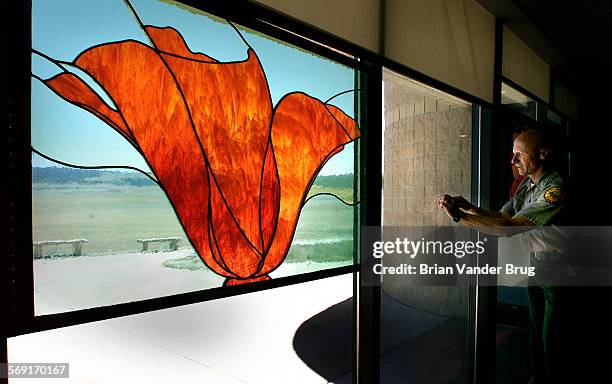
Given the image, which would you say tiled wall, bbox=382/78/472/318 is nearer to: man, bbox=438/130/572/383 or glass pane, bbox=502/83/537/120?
glass pane, bbox=502/83/537/120

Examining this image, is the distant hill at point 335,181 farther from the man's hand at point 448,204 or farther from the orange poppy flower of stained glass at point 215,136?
the man's hand at point 448,204

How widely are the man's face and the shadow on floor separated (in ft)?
4.50

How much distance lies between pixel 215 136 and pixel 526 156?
66.1 inches

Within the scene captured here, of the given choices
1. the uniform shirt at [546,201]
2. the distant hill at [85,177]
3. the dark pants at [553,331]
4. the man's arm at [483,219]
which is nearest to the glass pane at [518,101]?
the uniform shirt at [546,201]

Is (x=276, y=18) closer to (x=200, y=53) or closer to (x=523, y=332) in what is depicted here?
(x=200, y=53)

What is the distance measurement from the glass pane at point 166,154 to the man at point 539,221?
3.13 ft

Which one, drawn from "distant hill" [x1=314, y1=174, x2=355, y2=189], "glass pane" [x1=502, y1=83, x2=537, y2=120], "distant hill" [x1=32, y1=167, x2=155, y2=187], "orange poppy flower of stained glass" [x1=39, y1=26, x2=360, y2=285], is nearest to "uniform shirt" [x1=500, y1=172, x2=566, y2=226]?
"distant hill" [x1=314, y1=174, x2=355, y2=189]

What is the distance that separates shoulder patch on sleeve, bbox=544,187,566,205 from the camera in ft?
6.17

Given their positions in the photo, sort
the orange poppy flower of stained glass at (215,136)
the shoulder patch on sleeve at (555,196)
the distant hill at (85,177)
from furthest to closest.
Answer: the shoulder patch on sleeve at (555,196), the orange poppy flower of stained glass at (215,136), the distant hill at (85,177)

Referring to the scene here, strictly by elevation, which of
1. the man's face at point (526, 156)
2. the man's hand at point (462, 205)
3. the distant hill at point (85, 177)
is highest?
the man's face at point (526, 156)

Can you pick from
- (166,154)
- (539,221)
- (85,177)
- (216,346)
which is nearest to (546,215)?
(539,221)

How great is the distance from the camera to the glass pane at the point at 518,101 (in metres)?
2.87

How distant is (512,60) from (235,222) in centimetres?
270

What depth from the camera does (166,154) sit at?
106cm
